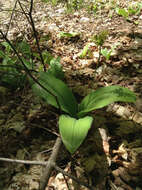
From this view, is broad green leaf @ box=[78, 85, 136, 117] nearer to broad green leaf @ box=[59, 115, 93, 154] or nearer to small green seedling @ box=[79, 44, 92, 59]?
broad green leaf @ box=[59, 115, 93, 154]

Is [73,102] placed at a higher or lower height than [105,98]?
lower

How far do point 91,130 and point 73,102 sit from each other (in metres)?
0.28

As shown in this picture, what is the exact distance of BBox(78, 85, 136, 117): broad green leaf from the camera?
4.17ft

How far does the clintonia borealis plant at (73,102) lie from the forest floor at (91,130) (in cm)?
17

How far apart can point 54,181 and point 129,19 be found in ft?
9.41

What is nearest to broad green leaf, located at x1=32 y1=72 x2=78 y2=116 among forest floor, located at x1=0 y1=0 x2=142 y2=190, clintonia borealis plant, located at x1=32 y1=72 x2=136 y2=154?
clintonia borealis plant, located at x1=32 y1=72 x2=136 y2=154

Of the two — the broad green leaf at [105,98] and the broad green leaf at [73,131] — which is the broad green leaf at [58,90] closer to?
the broad green leaf at [105,98]

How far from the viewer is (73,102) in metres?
1.49

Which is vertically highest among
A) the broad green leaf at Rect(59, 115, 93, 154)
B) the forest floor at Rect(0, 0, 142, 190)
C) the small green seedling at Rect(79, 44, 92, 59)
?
the broad green leaf at Rect(59, 115, 93, 154)

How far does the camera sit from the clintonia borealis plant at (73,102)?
3.53ft

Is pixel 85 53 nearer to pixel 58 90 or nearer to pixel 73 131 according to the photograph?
pixel 58 90

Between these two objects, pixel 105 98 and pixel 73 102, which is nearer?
pixel 105 98

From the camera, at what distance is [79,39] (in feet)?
9.12

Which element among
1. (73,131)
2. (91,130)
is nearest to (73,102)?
(91,130)
